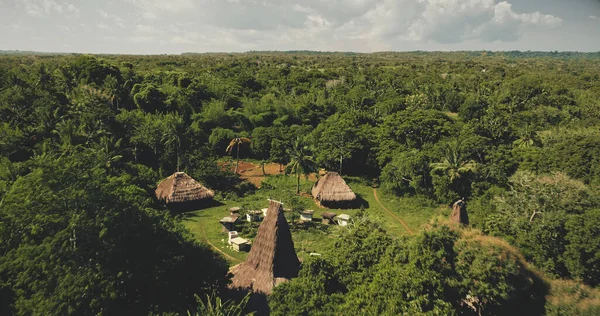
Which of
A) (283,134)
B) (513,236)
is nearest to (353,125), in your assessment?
(283,134)

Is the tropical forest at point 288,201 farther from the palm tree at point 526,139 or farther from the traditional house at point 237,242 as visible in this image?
the palm tree at point 526,139

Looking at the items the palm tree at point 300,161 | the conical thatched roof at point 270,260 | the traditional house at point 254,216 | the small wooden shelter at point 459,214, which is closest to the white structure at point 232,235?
the traditional house at point 254,216

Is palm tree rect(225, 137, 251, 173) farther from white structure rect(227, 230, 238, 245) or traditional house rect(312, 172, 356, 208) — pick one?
white structure rect(227, 230, 238, 245)

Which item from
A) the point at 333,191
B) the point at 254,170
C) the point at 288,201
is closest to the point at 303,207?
the point at 288,201

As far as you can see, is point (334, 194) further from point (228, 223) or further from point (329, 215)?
point (228, 223)

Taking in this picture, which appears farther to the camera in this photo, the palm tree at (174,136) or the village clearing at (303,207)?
the palm tree at (174,136)
